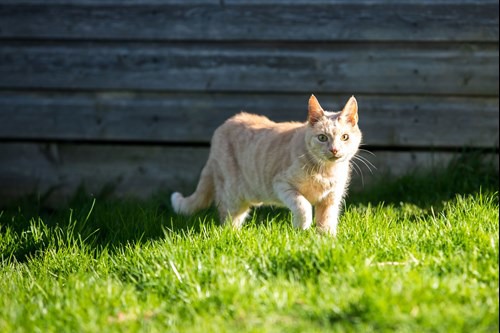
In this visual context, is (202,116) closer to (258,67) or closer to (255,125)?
(258,67)

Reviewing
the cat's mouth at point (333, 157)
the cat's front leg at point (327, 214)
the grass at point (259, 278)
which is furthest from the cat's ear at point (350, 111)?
the grass at point (259, 278)

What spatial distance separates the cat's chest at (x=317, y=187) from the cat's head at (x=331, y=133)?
14 centimetres

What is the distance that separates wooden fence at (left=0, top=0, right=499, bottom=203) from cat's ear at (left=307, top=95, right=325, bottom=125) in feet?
6.24

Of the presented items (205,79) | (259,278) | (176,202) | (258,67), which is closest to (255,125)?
(176,202)

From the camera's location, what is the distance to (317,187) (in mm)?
5070

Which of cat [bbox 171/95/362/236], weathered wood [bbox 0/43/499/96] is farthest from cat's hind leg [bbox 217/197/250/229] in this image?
weathered wood [bbox 0/43/499/96]

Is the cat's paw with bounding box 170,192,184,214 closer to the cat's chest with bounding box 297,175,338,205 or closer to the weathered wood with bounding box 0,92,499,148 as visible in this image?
the cat's chest with bounding box 297,175,338,205

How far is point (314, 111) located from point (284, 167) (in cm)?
44

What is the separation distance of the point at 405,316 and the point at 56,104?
4.99 m

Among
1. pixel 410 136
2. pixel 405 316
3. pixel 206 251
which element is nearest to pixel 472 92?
pixel 410 136

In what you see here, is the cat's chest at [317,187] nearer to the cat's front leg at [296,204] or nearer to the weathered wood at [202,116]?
the cat's front leg at [296,204]

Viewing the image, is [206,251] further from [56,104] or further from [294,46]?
[56,104]

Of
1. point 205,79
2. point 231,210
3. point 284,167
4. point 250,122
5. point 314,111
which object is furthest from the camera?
point 205,79

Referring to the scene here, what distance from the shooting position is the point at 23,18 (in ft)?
23.7
